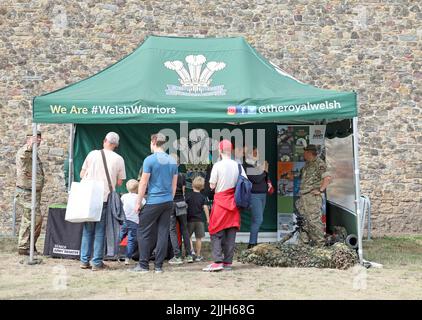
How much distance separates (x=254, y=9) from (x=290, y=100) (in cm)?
555

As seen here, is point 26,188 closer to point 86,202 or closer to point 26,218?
point 26,218

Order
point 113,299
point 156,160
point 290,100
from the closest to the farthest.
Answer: point 113,299 < point 156,160 < point 290,100

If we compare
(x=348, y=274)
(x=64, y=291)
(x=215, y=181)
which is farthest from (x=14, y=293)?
(x=348, y=274)

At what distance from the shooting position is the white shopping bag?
6961mm

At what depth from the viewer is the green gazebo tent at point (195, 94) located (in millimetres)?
7508

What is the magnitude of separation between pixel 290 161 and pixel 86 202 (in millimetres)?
4318

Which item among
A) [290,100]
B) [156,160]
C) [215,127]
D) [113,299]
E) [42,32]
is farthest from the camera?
[42,32]

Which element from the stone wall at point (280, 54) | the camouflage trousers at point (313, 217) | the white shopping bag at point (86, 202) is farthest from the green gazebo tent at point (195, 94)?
the stone wall at point (280, 54)

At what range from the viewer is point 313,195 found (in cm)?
880

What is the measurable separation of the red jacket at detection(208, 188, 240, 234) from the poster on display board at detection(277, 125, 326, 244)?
2953mm

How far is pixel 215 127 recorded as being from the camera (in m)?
10.2

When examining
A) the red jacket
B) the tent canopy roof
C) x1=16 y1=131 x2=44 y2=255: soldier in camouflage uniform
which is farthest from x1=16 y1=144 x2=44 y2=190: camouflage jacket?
the red jacket

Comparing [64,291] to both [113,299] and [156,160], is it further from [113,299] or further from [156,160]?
[156,160]

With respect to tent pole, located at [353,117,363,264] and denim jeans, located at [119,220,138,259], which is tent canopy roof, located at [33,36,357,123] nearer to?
tent pole, located at [353,117,363,264]
